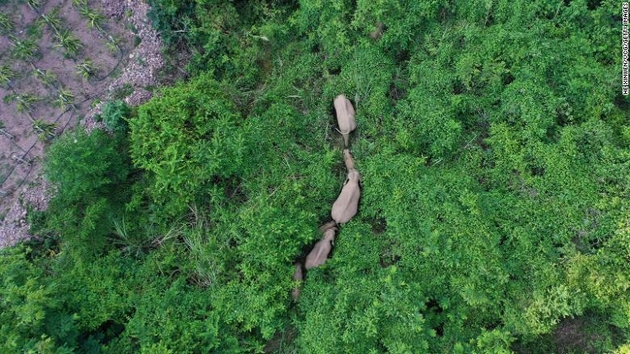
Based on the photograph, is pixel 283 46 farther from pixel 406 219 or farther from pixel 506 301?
pixel 506 301

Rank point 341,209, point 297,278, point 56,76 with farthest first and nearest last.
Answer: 1. point 56,76
2. point 341,209
3. point 297,278

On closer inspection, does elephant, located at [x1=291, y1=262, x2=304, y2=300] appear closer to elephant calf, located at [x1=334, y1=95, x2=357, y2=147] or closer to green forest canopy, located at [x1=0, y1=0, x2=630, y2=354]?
green forest canopy, located at [x1=0, y1=0, x2=630, y2=354]

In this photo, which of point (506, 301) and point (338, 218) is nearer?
Result: point (506, 301)

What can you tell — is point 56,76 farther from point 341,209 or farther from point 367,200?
point 367,200

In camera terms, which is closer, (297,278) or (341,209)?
(297,278)

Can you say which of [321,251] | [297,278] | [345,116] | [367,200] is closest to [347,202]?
[367,200]

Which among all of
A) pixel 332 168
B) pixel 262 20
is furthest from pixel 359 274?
pixel 262 20

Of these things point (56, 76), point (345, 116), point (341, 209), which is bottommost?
point (341, 209)

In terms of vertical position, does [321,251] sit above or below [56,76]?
below

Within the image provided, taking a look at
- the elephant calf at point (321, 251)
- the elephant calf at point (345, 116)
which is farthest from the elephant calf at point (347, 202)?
the elephant calf at point (345, 116)
